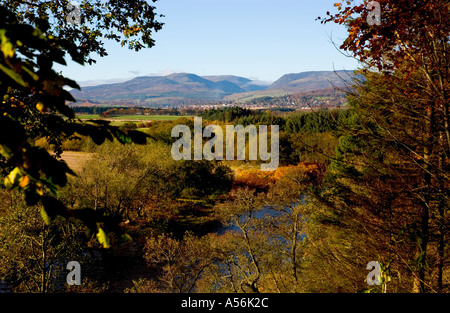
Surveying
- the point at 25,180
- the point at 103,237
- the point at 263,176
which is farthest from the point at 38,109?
the point at 263,176

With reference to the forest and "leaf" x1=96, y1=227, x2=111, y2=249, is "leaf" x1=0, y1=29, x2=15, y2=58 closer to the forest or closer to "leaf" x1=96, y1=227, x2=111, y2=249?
the forest

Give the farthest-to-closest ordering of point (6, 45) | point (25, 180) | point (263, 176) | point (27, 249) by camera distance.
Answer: point (263, 176) → point (27, 249) → point (25, 180) → point (6, 45)

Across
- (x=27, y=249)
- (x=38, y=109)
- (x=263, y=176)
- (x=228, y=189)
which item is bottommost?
(x=228, y=189)

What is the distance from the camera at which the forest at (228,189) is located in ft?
5.22

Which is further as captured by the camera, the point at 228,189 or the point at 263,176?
the point at 263,176

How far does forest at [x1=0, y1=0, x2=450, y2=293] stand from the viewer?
5.22 feet

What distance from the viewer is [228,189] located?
43.3 metres

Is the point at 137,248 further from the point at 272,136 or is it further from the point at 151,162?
the point at 272,136

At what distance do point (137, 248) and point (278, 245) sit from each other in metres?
12.3

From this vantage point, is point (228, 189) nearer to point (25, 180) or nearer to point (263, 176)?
point (263, 176)

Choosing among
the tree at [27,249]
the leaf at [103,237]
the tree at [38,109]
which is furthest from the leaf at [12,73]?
the tree at [27,249]

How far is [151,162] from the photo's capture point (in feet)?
111

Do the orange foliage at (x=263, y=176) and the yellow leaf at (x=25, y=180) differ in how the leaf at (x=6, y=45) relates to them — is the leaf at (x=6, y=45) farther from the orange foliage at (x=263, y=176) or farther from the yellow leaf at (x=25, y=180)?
the orange foliage at (x=263, y=176)

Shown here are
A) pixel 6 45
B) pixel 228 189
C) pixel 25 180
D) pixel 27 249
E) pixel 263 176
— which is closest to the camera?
pixel 6 45
